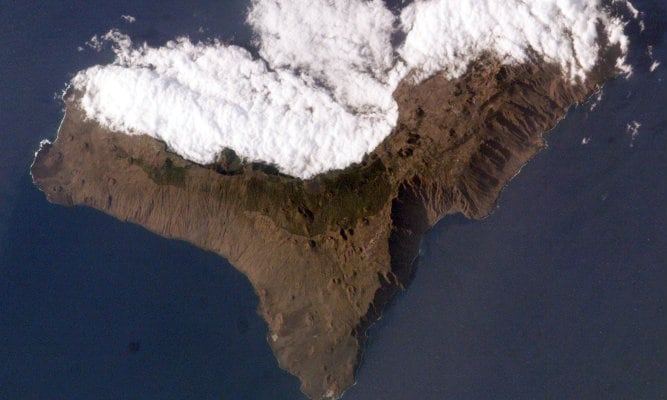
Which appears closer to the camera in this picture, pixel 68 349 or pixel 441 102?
pixel 441 102

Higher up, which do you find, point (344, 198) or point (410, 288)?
point (344, 198)

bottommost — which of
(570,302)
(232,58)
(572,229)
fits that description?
(570,302)

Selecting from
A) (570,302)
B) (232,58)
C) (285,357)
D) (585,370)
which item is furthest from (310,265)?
(585,370)

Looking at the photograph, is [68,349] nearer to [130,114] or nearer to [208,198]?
[208,198]
